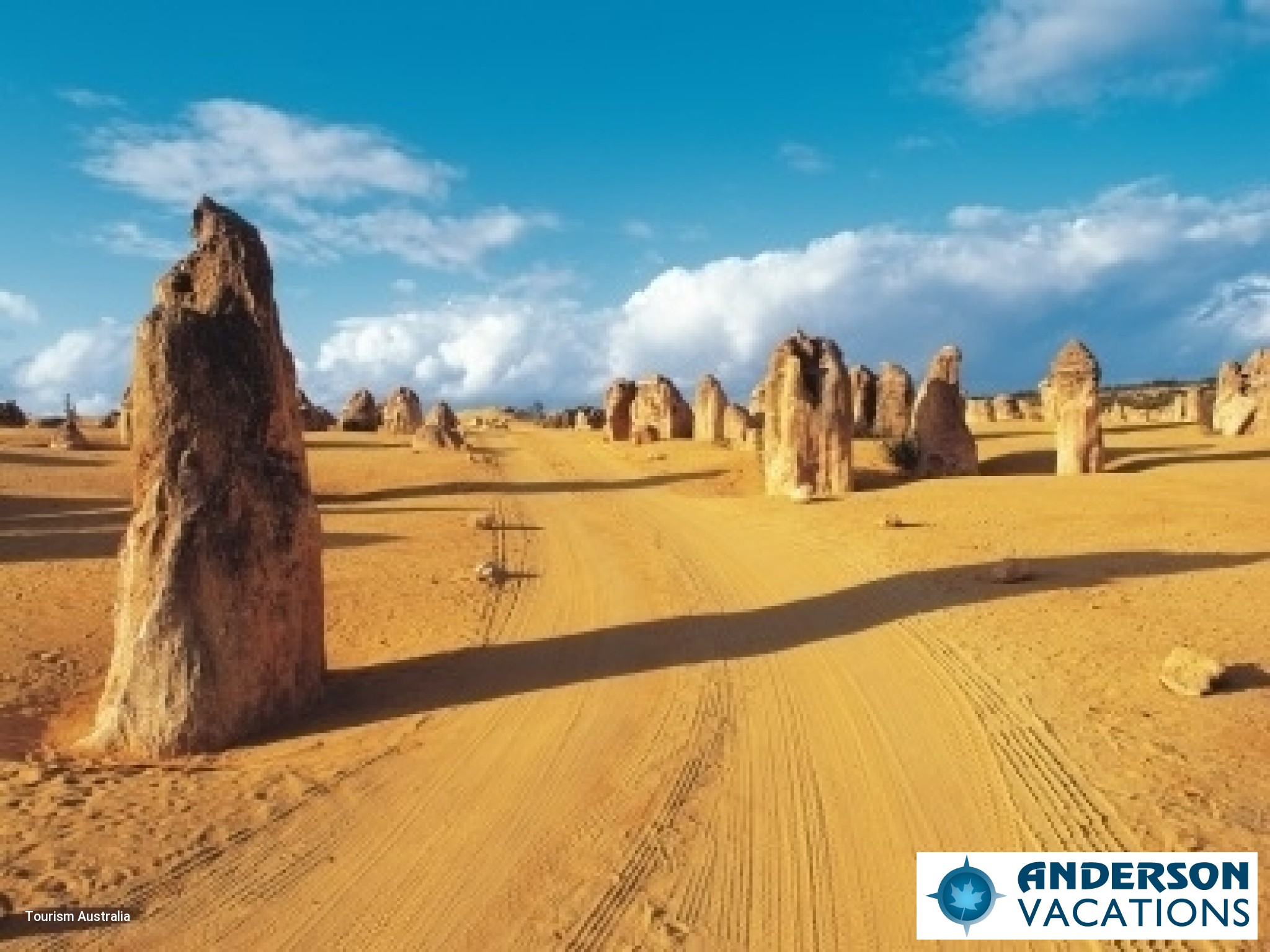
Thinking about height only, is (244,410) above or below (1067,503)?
above

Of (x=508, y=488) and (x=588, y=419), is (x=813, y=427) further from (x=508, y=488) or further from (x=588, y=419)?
(x=588, y=419)

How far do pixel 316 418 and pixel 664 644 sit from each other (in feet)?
173

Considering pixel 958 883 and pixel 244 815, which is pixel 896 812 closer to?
pixel 958 883

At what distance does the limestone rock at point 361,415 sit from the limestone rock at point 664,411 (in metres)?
18.2

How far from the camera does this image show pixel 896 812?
26.5 feet

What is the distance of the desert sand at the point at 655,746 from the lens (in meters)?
6.93

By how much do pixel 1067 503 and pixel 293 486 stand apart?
17.7 meters

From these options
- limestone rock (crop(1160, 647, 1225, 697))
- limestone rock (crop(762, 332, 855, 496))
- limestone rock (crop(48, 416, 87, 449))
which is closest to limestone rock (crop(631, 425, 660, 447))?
limestone rock (crop(762, 332, 855, 496))

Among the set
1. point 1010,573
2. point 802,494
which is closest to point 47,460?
point 802,494

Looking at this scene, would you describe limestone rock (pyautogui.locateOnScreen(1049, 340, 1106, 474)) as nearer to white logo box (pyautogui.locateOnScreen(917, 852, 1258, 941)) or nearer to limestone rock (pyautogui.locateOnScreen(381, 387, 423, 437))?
white logo box (pyautogui.locateOnScreen(917, 852, 1258, 941))

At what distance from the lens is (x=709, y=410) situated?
4856cm

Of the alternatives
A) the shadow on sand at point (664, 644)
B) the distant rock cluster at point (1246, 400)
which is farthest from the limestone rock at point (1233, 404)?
the shadow on sand at point (664, 644)

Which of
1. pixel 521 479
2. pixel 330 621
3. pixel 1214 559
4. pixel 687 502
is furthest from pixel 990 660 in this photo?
pixel 521 479

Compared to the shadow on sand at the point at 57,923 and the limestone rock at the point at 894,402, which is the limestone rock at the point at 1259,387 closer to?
the limestone rock at the point at 894,402
